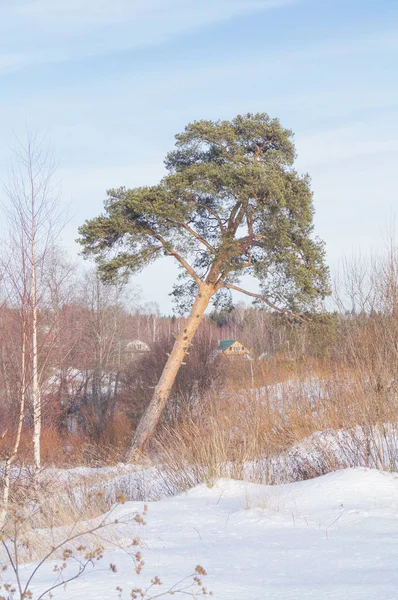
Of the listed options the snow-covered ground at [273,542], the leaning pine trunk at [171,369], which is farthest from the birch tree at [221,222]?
the snow-covered ground at [273,542]

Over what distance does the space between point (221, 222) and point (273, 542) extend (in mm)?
12599

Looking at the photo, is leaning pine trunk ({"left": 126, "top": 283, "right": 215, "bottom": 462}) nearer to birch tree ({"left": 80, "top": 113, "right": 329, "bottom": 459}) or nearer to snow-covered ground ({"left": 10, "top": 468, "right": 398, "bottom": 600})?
birch tree ({"left": 80, "top": 113, "right": 329, "bottom": 459})

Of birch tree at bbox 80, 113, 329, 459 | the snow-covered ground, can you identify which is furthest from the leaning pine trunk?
the snow-covered ground

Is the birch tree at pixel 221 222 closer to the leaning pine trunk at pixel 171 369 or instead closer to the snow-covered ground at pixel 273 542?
the leaning pine trunk at pixel 171 369

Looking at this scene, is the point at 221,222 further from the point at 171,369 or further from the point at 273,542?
the point at 273,542

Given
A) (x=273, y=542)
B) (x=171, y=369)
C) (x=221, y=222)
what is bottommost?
(x=273, y=542)

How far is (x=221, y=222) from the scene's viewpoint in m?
16.8

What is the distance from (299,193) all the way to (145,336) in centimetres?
4769

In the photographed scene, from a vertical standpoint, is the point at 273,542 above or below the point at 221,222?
below

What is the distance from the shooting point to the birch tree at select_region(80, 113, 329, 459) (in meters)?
15.8

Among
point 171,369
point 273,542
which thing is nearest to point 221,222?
point 171,369

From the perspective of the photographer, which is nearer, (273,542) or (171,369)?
(273,542)

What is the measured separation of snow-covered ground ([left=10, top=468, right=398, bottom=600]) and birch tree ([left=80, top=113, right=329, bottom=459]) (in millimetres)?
9515

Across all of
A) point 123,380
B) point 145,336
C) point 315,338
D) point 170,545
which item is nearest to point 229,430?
point 170,545
